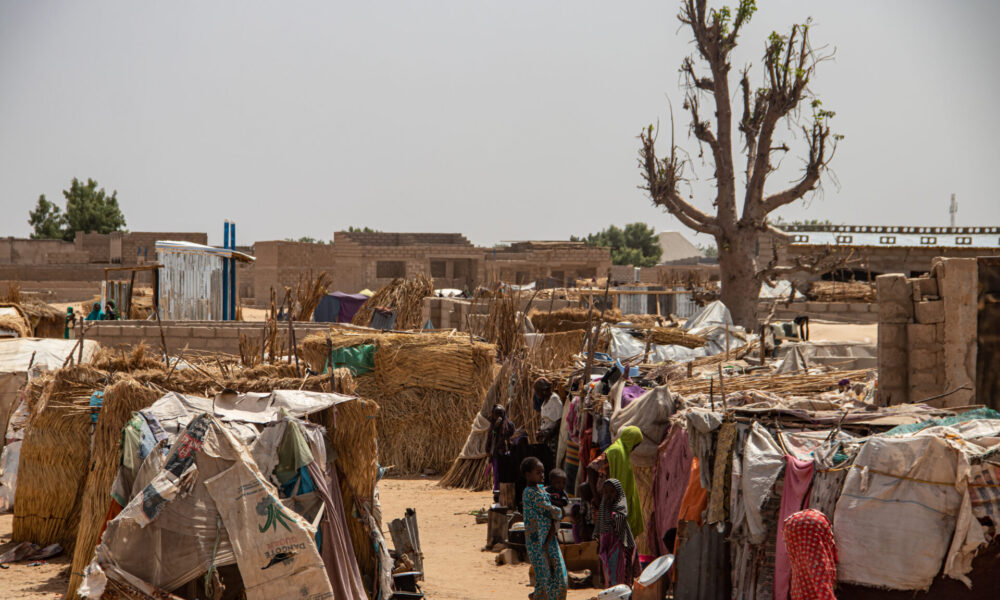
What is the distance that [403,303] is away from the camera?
61.9 feet

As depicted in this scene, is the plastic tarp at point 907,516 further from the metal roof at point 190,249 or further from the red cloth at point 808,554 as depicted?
the metal roof at point 190,249

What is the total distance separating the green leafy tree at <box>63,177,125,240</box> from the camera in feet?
172

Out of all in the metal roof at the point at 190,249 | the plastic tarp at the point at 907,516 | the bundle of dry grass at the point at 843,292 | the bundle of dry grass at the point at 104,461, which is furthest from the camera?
the bundle of dry grass at the point at 843,292

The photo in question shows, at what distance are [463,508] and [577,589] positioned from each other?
3362mm

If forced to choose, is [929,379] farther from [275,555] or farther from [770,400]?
[275,555]

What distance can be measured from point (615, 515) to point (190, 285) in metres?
12.2

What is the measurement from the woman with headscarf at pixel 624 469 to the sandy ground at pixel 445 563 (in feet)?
2.65

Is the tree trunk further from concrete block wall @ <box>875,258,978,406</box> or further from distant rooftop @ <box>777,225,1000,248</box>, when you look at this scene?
concrete block wall @ <box>875,258,978,406</box>

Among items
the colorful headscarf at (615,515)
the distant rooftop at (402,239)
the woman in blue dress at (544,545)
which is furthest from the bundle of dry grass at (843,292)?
the woman in blue dress at (544,545)

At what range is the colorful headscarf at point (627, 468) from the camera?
6.82 meters

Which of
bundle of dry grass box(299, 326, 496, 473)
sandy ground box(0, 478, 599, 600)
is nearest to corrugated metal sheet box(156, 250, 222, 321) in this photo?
bundle of dry grass box(299, 326, 496, 473)

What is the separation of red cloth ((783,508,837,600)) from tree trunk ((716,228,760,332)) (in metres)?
17.6

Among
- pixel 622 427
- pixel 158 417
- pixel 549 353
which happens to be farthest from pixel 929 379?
pixel 158 417

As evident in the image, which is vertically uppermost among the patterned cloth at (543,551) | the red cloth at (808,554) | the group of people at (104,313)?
the group of people at (104,313)
